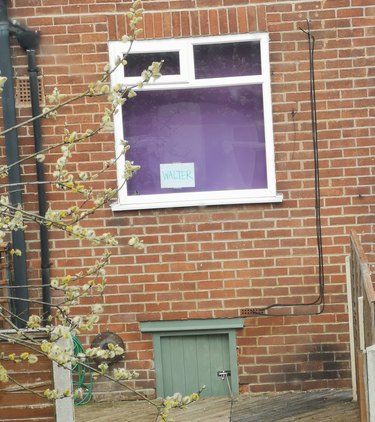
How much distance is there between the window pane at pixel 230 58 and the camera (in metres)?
7.86

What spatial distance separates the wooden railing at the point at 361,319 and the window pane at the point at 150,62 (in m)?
2.12

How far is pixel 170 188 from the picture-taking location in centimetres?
801

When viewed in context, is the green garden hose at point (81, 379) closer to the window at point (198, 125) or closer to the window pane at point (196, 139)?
the window at point (198, 125)

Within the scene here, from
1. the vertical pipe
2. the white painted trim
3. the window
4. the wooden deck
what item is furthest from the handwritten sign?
the wooden deck

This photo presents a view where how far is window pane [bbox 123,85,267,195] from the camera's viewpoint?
7.95m

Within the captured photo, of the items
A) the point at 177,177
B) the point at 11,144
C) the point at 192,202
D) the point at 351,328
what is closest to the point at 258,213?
the point at 192,202

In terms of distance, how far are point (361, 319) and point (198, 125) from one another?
233 centimetres

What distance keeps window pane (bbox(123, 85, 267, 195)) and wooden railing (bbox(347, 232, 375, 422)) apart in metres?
1.24

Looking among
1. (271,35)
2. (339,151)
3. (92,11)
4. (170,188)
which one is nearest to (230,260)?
(170,188)

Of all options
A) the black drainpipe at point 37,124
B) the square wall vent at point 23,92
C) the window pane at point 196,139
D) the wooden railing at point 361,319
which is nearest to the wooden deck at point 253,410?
the wooden railing at point 361,319

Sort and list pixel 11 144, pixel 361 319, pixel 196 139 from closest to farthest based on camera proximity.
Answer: pixel 361 319
pixel 11 144
pixel 196 139

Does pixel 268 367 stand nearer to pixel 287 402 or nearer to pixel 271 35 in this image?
pixel 287 402

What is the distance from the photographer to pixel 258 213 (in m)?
7.87

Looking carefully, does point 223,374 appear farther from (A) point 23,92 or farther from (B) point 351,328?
(A) point 23,92
